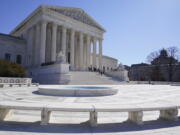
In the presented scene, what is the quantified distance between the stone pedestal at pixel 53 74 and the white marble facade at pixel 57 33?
3955mm

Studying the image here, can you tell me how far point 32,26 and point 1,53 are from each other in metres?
9.75

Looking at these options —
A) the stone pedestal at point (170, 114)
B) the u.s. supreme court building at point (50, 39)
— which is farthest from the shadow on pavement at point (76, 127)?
the u.s. supreme court building at point (50, 39)

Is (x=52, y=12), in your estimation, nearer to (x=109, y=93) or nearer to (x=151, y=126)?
(x=109, y=93)

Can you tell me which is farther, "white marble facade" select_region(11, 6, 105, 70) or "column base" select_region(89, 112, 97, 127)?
"white marble facade" select_region(11, 6, 105, 70)

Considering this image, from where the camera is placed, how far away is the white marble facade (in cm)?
3409

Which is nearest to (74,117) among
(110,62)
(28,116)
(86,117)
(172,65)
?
(86,117)

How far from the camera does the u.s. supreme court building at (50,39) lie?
111 ft

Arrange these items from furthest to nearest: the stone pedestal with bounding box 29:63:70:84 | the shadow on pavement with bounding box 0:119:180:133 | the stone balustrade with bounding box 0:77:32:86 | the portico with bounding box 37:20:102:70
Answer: the portico with bounding box 37:20:102:70 < the stone pedestal with bounding box 29:63:70:84 < the stone balustrade with bounding box 0:77:32:86 < the shadow on pavement with bounding box 0:119:180:133

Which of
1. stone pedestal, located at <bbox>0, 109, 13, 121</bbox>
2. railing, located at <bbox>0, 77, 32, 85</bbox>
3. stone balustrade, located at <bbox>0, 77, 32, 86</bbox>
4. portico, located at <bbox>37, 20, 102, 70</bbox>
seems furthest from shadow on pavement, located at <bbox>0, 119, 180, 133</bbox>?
portico, located at <bbox>37, 20, 102, 70</bbox>

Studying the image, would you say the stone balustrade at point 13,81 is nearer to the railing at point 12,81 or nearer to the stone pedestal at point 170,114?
the railing at point 12,81

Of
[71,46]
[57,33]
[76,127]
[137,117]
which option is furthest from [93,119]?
[57,33]

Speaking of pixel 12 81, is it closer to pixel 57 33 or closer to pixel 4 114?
pixel 4 114

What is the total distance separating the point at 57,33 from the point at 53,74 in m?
18.5

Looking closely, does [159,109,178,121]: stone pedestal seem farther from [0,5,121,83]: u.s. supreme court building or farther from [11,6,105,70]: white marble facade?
[11,6,105,70]: white marble facade
